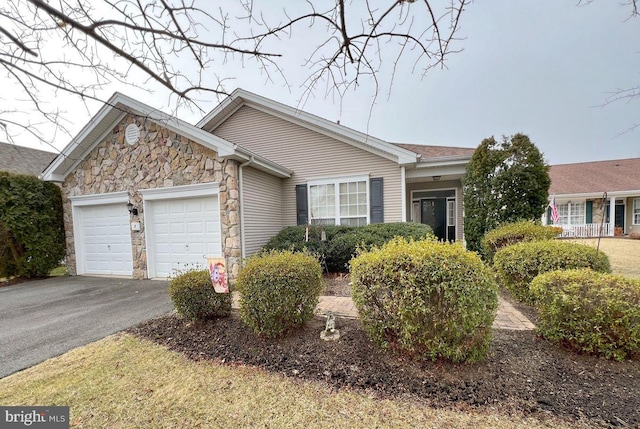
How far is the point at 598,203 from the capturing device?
16.1 m

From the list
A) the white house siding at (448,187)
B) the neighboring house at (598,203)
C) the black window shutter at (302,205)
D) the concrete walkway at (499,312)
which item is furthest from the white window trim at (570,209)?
the black window shutter at (302,205)

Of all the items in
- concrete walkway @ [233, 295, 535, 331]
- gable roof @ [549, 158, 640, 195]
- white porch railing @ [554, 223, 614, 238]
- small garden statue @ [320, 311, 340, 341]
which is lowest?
white porch railing @ [554, 223, 614, 238]

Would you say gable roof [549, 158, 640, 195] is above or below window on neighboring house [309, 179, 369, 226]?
above

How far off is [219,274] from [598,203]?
22223 mm

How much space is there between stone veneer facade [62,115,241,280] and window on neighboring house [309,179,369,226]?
3018 millimetres

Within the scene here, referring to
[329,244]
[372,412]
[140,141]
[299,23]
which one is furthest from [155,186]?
[372,412]

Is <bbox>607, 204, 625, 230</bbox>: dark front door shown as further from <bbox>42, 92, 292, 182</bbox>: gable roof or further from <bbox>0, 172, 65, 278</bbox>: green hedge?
<bbox>0, 172, 65, 278</bbox>: green hedge

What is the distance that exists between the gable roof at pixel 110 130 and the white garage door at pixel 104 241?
1439 mm

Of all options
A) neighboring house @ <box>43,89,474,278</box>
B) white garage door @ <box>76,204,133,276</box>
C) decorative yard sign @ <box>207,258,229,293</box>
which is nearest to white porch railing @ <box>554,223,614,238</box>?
neighboring house @ <box>43,89,474,278</box>

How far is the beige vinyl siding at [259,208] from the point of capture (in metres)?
7.15

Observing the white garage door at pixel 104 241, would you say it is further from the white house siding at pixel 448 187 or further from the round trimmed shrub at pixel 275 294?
the white house siding at pixel 448 187

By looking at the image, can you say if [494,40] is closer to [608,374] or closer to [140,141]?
[608,374]

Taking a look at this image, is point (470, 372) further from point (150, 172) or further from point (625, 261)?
point (625, 261)

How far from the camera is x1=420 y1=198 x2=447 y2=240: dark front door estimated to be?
10.9 m
